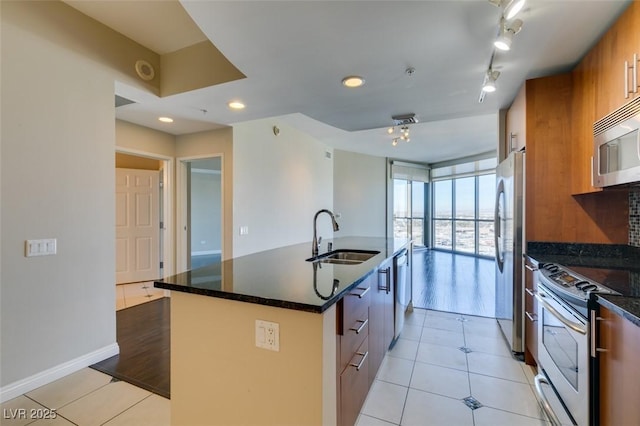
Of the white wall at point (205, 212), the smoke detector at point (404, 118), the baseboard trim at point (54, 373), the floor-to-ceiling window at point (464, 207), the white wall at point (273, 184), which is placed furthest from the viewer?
the white wall at point (205, 212)

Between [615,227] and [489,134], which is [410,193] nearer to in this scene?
[489,134]

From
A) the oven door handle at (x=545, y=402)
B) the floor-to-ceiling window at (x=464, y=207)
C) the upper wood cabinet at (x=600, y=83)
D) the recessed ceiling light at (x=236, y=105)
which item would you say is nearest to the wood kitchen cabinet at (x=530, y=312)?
the oven door handle at (x=545, y=402)

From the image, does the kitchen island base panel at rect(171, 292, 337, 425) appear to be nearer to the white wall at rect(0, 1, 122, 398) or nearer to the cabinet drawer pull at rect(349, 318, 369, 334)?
the cabinet drawer pull at rect(349, 318, 369, 334)

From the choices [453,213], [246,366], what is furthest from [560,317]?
[453,213]

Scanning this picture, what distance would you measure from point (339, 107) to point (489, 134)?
13.0ft

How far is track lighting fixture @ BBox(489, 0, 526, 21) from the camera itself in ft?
4.42

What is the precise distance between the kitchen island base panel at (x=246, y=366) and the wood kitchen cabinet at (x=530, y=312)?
5.67ft

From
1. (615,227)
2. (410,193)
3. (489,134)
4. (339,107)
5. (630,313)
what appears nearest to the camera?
(630,313)

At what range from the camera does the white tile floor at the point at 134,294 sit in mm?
3941

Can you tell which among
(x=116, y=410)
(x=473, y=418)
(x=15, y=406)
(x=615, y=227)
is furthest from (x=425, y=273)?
(x=15, y=406)

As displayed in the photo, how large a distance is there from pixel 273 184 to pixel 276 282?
3309mm

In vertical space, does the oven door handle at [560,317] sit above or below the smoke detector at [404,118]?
below

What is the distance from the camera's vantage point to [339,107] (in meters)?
3.07

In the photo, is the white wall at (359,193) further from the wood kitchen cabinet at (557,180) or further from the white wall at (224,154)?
the wood kitchen cabinet at (557,180)
